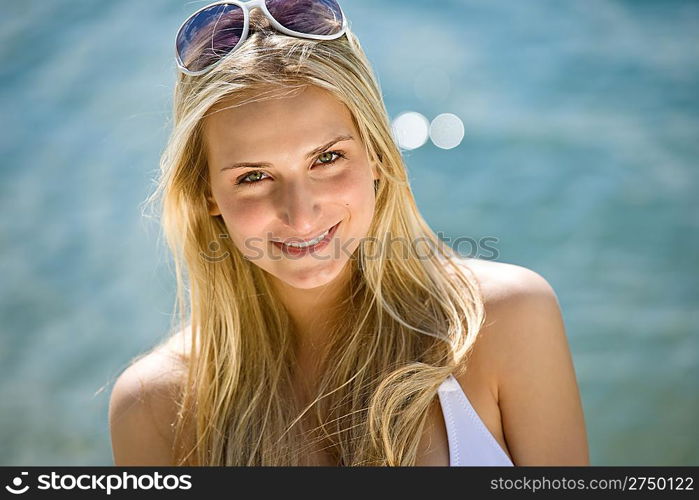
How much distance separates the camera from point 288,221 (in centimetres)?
219

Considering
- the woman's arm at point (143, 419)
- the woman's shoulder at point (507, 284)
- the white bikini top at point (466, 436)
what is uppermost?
the woman's shoulder at point (507, 284)

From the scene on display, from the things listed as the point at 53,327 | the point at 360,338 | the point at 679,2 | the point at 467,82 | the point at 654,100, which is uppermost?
the point at 679,2

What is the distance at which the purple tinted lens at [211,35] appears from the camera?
2238 millimetres

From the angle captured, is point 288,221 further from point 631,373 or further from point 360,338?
point 631,373

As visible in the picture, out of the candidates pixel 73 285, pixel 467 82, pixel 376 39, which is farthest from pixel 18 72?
pixel 467 82

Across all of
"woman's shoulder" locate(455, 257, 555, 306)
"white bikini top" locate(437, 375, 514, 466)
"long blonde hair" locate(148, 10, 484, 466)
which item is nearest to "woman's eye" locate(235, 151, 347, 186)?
"long blonde hair" locate(148, 10, 484, 466)

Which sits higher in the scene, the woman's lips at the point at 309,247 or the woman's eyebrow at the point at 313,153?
the woman's eyebrow at the point at 313,153

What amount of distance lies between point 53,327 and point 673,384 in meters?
3.86

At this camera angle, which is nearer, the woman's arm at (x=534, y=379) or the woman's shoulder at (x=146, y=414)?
the woman's arm at (x=534, y=379)

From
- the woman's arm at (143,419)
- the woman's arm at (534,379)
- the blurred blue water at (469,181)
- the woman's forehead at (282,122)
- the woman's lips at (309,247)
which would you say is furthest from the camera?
the blurred blue water at (469,181)

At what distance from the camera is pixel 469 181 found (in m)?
6.08

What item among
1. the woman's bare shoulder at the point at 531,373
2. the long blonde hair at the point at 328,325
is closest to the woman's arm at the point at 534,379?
the woman's bare shoulder at the point at 531,373

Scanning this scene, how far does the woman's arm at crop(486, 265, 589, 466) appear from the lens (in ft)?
7.75

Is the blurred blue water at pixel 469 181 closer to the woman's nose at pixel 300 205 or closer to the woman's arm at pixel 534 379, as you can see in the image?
the woman's arm at pixel 534 379
